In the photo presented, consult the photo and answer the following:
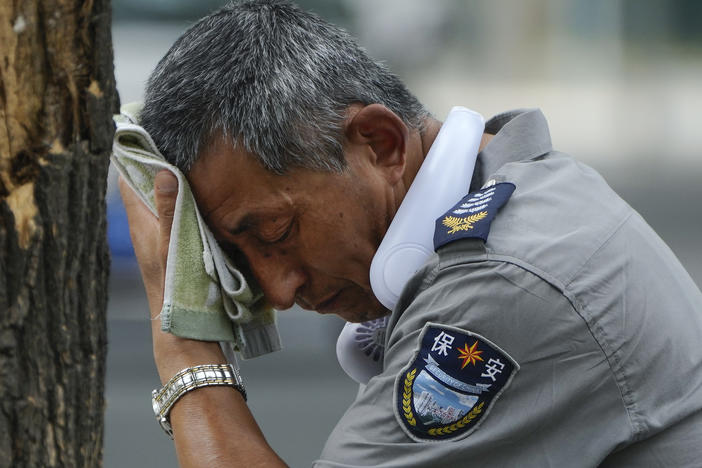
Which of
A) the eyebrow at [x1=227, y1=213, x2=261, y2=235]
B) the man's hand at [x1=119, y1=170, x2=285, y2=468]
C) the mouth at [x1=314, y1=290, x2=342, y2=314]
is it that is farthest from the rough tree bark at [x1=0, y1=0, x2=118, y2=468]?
the mouth at [x1=314, y1=290, x2=342, y2=314]

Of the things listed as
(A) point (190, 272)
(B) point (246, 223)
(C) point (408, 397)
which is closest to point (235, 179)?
(B) point (246, 223)

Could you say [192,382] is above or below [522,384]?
above

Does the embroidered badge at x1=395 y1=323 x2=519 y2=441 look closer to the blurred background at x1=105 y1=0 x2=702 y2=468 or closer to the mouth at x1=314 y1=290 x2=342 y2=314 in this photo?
the mouth at x1=314 y1=290 x2=342 y2=314

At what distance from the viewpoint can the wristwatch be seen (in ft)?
6.77

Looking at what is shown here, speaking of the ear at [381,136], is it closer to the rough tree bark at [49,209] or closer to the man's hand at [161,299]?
the man's hand at [161,299]

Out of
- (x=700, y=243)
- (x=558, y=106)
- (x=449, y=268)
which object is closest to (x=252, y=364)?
(x=700, y=243)

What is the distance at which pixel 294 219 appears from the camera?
210 centimetres

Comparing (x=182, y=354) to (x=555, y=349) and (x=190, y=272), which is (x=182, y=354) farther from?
(x=555, y=349)

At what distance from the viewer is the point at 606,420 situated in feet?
5.62

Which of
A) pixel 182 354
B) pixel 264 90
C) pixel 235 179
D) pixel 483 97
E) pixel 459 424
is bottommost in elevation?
pixel 459 424

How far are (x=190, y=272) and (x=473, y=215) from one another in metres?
0.58

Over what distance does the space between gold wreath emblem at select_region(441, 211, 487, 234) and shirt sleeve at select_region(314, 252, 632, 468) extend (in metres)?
0.07

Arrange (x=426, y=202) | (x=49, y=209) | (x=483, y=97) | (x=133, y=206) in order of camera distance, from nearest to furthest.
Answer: (x=49, y=209) → (x=426, y=202) → (x=133, y=206) → (x=483, y=97)

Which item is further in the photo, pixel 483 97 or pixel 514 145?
pixel 483 97
